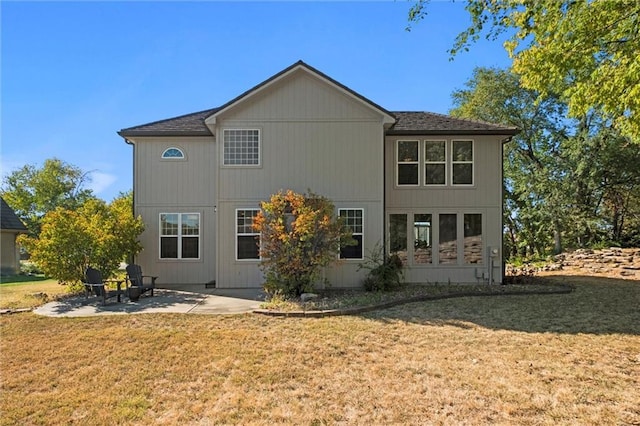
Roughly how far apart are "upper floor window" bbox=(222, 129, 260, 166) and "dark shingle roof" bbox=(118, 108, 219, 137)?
1213 mm

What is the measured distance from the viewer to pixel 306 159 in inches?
469

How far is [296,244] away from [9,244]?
66.9 ft

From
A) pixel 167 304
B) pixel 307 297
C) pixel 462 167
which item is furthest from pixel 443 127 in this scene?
pixel 167 304

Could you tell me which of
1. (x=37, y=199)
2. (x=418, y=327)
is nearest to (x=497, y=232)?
(x=418, y=327)

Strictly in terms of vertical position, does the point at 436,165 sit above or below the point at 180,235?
above

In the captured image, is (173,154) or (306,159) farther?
(173,154)

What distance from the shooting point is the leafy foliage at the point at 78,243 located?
33.5ft

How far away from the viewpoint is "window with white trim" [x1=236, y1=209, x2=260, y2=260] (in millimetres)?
11922

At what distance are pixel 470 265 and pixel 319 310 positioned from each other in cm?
676

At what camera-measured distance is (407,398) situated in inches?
164

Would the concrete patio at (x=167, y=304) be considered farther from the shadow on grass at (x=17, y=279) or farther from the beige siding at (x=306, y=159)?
the shadow on grass at (x=17, y=279)

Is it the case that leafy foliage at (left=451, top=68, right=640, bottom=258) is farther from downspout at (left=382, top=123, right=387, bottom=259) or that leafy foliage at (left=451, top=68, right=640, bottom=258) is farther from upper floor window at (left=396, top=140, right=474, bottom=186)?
downspout at (left=382, top=123, right=387, bottom=259)

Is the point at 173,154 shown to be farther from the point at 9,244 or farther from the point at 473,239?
the point at 9,244

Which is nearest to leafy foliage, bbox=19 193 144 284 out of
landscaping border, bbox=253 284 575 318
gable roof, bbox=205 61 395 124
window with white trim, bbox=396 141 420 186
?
gable roof, bbox=205 61 395 124
